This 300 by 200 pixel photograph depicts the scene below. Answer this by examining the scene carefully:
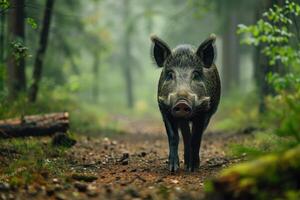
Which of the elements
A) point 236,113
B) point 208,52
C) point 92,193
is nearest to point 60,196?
point 92,193

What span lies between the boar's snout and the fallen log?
4.30 m

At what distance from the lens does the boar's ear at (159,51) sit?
896cm

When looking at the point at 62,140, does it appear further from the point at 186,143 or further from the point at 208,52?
the point at 208,52

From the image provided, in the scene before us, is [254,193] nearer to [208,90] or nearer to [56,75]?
[208,90]

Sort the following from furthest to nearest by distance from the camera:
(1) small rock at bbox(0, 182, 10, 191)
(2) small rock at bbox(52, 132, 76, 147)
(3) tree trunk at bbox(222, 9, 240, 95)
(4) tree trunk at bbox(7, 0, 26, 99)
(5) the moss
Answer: (3) tree trunk at bbox(222, 9, 240, 95) → (4) tree trunk at bbox(7, 0, 26, 99) → (2) small rock at bbox(52, 132, 76, 147) → (1) small rock at bbox(0, 182, 10, 191) → (5) the moss

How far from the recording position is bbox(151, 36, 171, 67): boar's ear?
29.4 feet

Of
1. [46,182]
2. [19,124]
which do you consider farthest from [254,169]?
[19,124]

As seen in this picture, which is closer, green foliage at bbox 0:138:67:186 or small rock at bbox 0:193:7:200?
small rock at bbox 0:193:7:200

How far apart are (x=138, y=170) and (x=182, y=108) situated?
56.2 inches

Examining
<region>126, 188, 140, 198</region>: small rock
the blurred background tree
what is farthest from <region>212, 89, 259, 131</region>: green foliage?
<region>126, 188, 140, 198</region>: small rock

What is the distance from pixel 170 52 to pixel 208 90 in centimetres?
88

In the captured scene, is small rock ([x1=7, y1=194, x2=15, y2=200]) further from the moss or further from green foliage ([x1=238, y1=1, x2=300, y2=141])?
green foliage ([x1=238, y1=1, x2=300, y2=141])

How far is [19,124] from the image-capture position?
10.9m

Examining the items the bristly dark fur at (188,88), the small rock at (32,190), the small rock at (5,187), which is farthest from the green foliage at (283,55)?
the small rock at (5,187)
